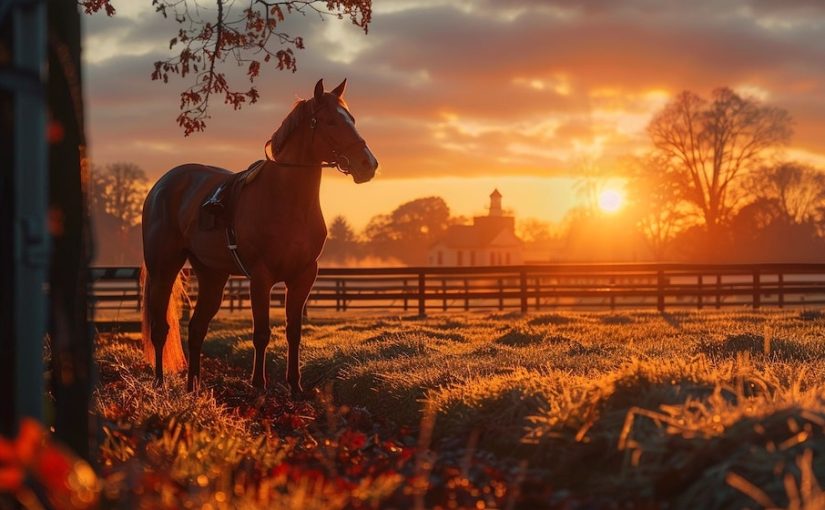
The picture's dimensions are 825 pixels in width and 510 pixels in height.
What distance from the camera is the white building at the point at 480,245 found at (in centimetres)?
8231

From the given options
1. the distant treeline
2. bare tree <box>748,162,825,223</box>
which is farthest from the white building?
bare tree <box>748,162,825,223</box>

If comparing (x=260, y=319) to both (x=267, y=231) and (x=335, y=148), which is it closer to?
(x=267, y=231)

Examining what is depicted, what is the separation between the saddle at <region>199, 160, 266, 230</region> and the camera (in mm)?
9125

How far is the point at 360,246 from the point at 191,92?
91.3m

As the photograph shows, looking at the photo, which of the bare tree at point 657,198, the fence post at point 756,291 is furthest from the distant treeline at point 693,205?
the fence post at point 756,291

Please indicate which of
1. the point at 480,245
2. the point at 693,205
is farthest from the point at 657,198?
the point at 480,245

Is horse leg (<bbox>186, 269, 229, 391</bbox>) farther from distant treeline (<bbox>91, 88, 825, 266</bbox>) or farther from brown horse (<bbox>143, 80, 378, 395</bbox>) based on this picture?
distant treeline (<bbox>91, 88, 825, 266</bbox>)

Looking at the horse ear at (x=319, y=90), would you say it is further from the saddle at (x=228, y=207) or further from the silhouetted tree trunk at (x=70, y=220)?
the silhouetted tree trunk at (x=70, y=220)

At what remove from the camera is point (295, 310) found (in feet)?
29.5

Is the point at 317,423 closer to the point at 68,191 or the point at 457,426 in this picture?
the point at 457,426

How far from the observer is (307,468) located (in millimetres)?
5609

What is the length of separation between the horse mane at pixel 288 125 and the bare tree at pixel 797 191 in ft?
180

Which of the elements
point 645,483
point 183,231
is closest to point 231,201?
point 183,231

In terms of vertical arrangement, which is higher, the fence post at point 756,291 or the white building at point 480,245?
the white building at point 480,245
